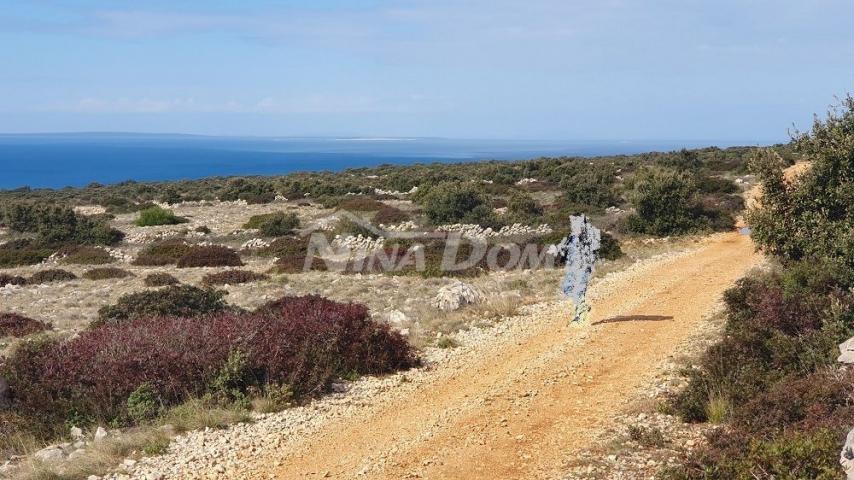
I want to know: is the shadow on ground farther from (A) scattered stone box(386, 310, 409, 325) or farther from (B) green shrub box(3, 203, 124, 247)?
(B) green shrub box(3, 203, 124, 247)

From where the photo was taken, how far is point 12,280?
24.4 meters

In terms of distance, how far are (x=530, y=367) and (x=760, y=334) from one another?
130 inches

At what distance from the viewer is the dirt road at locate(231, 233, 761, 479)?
7207 mm

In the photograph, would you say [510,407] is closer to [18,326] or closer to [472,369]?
[472,369]

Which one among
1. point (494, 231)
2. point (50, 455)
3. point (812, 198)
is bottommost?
point (50, 455)

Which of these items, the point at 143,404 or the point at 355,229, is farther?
the point at 355,229

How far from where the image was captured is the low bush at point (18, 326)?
15.0 meters

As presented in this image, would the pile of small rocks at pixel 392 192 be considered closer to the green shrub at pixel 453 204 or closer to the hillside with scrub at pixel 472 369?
the green shrub at pixel 453 204

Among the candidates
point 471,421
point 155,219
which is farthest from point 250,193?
point 471,421

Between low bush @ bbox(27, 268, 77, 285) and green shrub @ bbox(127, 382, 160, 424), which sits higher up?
green shrub @ bbox(127, 382, 160, 424)

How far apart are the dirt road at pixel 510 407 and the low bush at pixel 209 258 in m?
16.2

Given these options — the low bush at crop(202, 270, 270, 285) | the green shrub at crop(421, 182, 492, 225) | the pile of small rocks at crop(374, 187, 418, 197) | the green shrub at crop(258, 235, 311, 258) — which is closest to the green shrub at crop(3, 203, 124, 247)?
the green shrub at crop(258, 235, 311, 258)

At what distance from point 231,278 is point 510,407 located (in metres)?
15.7

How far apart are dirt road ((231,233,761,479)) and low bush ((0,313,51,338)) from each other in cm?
959
